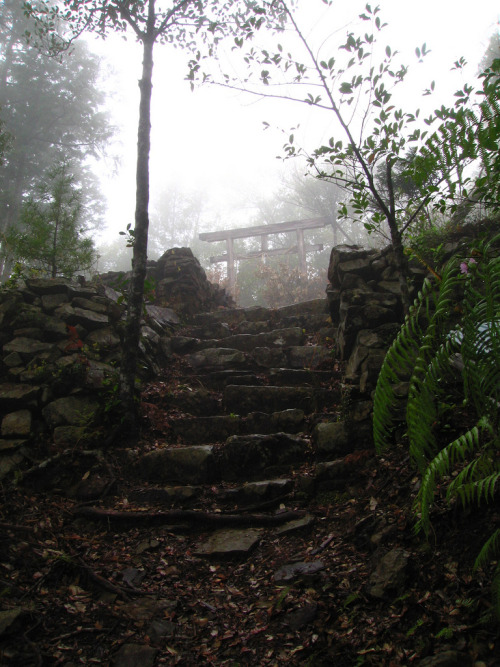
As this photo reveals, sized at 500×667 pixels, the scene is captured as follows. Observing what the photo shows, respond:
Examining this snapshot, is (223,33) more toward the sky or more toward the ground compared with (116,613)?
more toward the sky

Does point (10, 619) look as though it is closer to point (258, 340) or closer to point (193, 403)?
point (193, 403)

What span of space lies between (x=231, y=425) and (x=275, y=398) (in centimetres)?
70

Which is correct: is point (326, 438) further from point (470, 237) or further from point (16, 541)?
point (470, 237)

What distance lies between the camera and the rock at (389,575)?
6.92 ft

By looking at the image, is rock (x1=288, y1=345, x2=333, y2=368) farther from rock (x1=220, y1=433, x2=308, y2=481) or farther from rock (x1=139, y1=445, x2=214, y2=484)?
rock (x1=139, y1=445, x2=214, y2=484)

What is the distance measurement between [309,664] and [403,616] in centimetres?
52

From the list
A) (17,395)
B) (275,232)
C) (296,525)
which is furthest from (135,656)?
(275,232)

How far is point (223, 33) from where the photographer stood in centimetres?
633

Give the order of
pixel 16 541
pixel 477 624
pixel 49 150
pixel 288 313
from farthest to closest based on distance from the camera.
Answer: pixel 49 150 < pixel 288 313 < pixel 16 541 < pixel 477 624

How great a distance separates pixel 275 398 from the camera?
4.95 m

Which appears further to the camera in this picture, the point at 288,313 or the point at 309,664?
the point at 288,313

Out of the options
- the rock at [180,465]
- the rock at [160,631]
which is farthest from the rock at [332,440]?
the rock at [160,631]

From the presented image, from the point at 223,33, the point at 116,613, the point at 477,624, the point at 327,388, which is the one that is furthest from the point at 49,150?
the point at 477,624

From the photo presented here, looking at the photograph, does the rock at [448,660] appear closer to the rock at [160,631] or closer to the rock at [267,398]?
the rock at [160,631]
